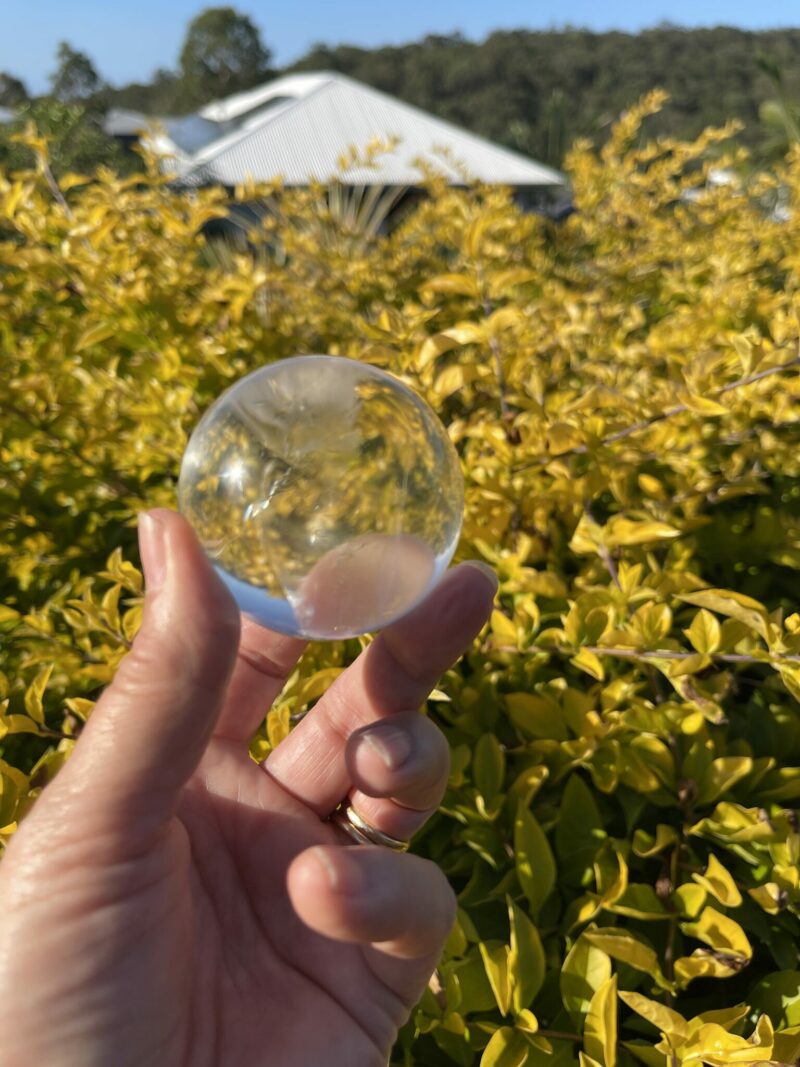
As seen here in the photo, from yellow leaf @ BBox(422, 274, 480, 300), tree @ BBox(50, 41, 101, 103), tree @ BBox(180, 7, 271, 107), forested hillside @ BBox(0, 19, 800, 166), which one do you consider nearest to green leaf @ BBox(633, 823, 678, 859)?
yellow leaf @ BBox(422, 274, 480, 300)

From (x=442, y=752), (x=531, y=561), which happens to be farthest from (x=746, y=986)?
(x=531, y=561)

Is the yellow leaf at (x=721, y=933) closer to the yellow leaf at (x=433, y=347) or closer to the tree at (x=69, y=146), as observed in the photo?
the yellow leaf at (x=433, y=347)

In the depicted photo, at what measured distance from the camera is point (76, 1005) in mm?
783

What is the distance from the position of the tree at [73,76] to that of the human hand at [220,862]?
56.0 metres

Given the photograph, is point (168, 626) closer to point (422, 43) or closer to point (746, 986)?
point (746, 986)

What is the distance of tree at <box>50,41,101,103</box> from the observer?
46.9 meters

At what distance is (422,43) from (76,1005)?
7251 cm

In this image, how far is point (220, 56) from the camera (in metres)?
65.4

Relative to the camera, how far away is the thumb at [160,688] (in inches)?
28.5

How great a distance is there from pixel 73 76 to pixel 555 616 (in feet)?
193

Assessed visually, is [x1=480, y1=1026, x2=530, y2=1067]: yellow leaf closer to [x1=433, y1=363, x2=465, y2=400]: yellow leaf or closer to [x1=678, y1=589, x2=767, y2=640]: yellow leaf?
[x1=678, y1=589, x2=767, y2=640]: yellow leaf

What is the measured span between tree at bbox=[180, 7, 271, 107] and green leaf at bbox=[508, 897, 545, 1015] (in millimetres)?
72970

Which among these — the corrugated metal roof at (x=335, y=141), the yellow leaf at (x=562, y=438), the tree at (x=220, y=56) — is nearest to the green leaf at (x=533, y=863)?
the yellow leaf at (x=562, y=438)

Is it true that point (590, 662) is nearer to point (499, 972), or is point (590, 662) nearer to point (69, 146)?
point (499, 972)
